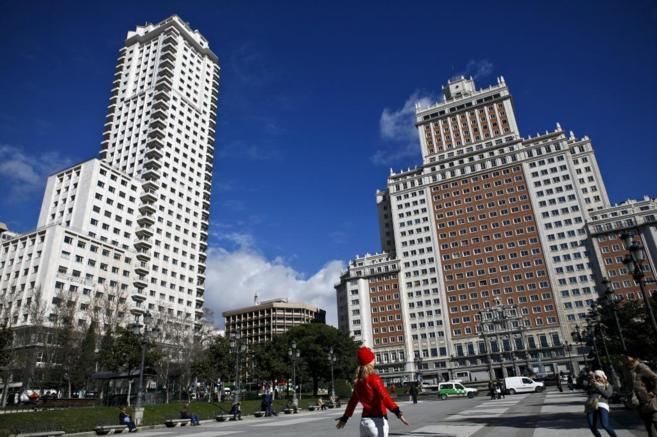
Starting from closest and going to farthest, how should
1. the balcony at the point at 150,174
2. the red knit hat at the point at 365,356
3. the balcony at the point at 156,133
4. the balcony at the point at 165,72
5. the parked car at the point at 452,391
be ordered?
the red knit hat at the point at 365,356 → the parked car at the point at 452,391 → the balcony at the point at 150,174 → the balcony at the point at 156,133 → the balcony at the point at 165,72

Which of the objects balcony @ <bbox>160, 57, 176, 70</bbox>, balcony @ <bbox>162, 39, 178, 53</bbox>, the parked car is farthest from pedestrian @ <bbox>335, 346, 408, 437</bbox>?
balcony @ <bbox>162, 39, 178, 53</bbox>

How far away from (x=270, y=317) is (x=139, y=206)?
59627 millimetres

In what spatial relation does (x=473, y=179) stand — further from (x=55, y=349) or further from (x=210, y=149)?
(x=55, y=349)

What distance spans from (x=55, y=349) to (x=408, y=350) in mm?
70169

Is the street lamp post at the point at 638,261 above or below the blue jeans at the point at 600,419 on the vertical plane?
above

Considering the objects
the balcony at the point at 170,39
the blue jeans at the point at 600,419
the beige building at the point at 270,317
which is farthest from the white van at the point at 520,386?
the balcony at the point at 170,39

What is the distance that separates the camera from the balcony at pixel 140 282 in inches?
2677

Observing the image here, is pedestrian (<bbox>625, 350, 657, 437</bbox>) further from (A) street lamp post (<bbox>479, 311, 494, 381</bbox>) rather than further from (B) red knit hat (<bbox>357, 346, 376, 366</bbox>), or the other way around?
(A) street lamp post (<bbox>479, 311, 494, 381</bbox>)

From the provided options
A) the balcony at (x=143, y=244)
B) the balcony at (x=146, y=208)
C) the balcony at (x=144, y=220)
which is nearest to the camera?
the balcony at (x=143, y=244)

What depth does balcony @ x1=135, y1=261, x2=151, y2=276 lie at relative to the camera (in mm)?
69125

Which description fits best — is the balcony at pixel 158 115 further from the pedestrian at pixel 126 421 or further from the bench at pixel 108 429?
the bench at pixel 108 429

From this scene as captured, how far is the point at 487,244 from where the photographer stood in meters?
91.1

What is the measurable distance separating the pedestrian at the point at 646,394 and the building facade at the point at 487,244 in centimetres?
8336

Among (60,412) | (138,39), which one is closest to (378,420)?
(60,412)
